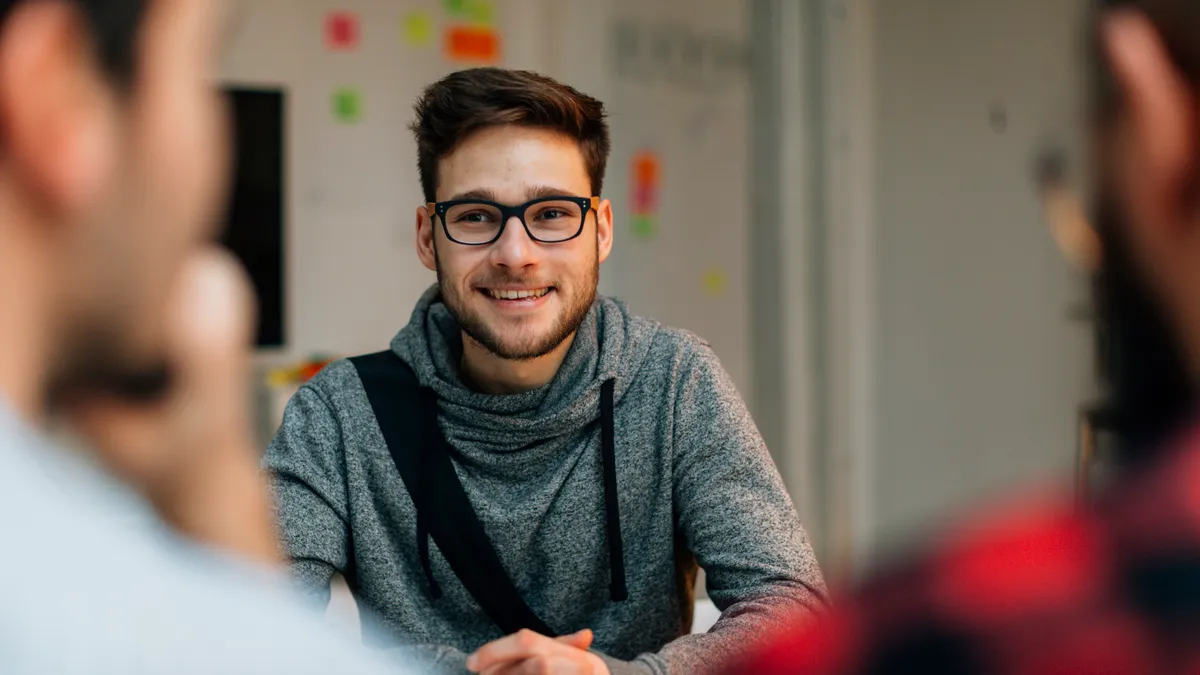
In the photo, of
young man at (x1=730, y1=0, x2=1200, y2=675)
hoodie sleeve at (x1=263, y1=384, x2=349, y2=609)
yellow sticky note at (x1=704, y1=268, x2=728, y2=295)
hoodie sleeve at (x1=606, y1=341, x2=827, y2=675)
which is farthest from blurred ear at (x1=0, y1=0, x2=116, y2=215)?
yellow sticky note at (x1=704, y1=268, x2=728, y2=295)

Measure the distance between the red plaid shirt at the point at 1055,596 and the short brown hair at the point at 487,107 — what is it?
2.94 feet

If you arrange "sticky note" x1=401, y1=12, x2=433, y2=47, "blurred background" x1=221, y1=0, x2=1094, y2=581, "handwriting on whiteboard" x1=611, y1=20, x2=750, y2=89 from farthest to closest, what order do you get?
"handwriting on whiteboard" x1=611, y1=20, x2=750, y2=89, "sticky note" x1=401, y1=12, x2=433, y2=47, "blurred background" x1=221, y1=0, x2=1094, y2=581

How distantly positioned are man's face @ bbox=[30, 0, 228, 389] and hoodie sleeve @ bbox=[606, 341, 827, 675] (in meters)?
0.74

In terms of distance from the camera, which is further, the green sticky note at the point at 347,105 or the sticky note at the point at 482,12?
the sticky note at the point at 482,12

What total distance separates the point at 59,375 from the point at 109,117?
0.19 ft

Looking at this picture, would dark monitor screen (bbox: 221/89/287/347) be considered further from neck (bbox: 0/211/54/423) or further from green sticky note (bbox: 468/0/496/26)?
neck (bbox: 0/211/54/423)

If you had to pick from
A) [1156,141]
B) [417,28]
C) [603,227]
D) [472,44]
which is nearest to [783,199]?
[472,44]

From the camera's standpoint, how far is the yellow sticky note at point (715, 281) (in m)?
3.38

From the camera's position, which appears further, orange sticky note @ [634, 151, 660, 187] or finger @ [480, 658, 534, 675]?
orange sticky note @ [634, 151, 660, 187]

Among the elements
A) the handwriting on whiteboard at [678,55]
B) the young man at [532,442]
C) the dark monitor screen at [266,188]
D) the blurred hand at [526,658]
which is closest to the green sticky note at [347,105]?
the dark monitor screen at [266,188]

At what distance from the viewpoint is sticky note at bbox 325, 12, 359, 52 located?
276cm

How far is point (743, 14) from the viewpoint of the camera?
3.41 m

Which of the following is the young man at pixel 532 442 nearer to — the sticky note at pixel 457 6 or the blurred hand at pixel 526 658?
the blurred hand at pixel 526 658

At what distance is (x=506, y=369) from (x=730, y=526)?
0.27 metres
